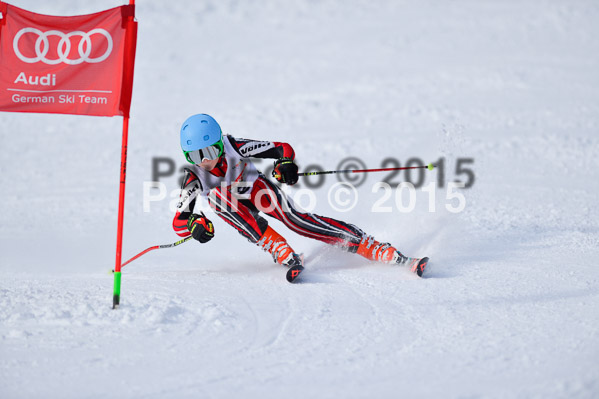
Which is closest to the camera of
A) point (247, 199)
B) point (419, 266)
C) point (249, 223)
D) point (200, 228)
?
point (200, 228)

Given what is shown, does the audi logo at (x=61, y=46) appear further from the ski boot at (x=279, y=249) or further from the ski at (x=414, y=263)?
the ski at (x=414, y=263)

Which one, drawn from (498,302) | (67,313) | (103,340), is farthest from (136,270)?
(498,302)

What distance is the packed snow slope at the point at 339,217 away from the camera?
12.4 ft

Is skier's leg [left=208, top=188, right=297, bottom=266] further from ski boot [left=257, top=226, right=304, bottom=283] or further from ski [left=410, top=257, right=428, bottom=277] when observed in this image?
ski [left=410, top=257, right=428, bottom=277]

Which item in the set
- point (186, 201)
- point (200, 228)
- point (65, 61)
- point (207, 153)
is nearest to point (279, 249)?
point (200, 228)

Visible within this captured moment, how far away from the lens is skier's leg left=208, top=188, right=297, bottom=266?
5473mm

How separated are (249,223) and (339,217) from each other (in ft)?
8.20

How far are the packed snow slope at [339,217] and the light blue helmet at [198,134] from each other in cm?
115

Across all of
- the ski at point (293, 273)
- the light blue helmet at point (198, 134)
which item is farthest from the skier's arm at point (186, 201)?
the ski at point (293, 273)

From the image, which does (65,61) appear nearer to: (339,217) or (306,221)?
(306,221)

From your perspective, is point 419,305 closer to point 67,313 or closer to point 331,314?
point 331,314

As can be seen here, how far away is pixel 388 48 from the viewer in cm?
1468

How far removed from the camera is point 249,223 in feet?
18.1

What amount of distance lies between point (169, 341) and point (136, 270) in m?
1.97
